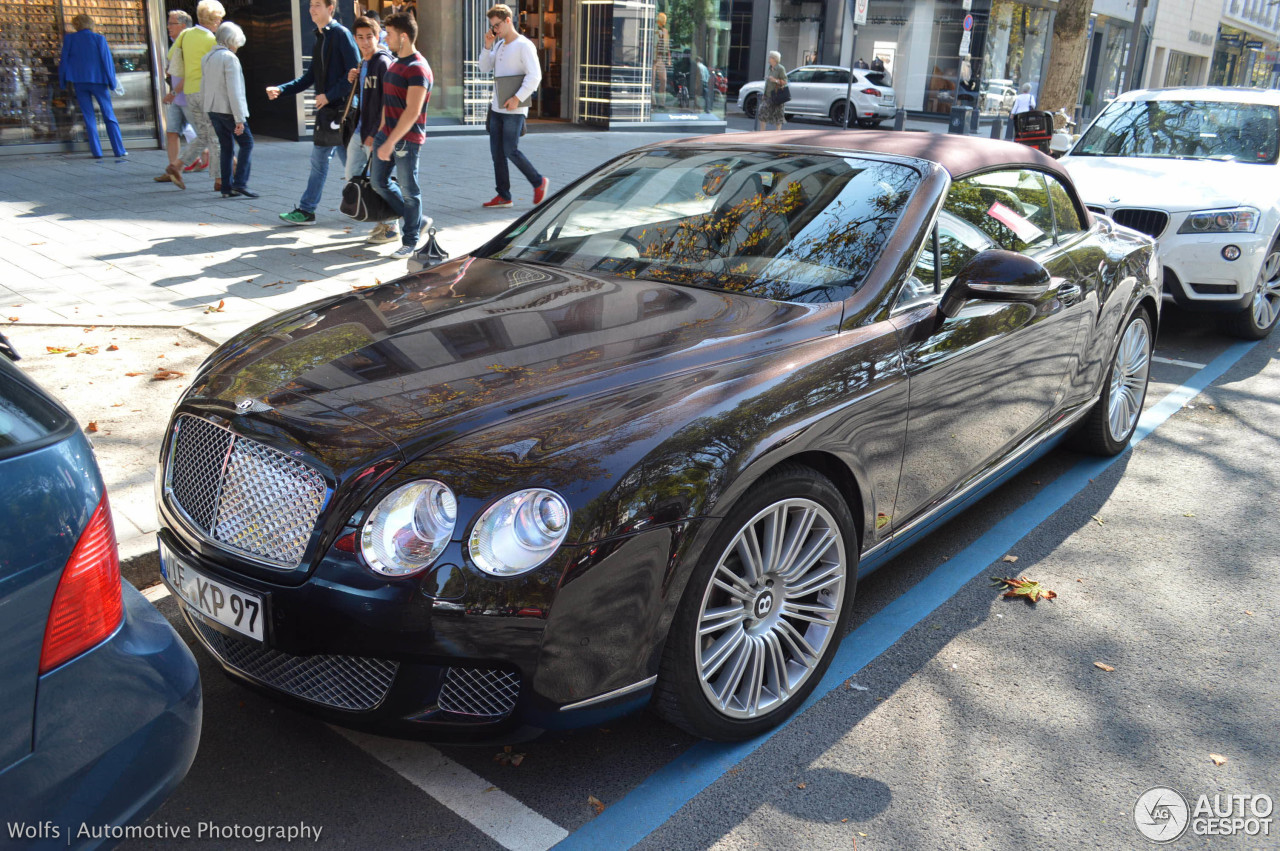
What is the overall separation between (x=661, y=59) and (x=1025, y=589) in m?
21.4

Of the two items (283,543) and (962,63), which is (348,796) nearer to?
(283,543)

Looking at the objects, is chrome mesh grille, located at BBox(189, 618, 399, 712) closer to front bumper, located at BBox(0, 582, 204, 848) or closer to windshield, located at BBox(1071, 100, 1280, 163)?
front bumper, located at BBox(0, 582, 204, 848)

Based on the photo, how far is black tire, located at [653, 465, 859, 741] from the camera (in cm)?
260

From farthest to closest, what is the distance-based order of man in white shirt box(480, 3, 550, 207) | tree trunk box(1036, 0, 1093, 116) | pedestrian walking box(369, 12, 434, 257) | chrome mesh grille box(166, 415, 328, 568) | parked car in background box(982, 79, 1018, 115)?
parked car in background box(982, 79, 1018, 115) < tree trunk box(1036, 0, 1093, 116) < man in white shirt box(480, 3, 550, 207) < pedestrian walking box(369, 12, 434, 257) < chrome mesh grille box(166, 415, 328, 568)

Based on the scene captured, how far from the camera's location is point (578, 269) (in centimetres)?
371

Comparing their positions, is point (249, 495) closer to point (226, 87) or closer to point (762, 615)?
point (762, 615)

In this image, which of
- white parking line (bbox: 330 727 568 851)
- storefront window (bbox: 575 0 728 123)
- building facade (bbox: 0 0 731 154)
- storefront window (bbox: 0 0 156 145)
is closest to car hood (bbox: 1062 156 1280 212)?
white parking line (bbox: 330 727 568 851)

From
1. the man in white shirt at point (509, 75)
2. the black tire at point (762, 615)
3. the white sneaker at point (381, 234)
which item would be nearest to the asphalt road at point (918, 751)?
the black tire at point (762, 615)

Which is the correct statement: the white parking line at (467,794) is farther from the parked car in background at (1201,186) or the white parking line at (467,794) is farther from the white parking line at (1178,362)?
the parked car in background at (1201,186)

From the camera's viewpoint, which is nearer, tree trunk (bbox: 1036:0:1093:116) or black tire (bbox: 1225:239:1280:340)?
black tire (bbox: 1225:239:1280:340)

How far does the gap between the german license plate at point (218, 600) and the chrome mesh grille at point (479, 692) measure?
0.47 m

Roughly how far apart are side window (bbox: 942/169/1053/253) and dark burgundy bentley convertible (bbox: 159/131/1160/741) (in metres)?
0.02

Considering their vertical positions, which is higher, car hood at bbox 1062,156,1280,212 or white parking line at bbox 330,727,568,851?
car hood at bbox 1062,156,1280,212

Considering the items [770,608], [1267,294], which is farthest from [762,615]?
[1267,294]
